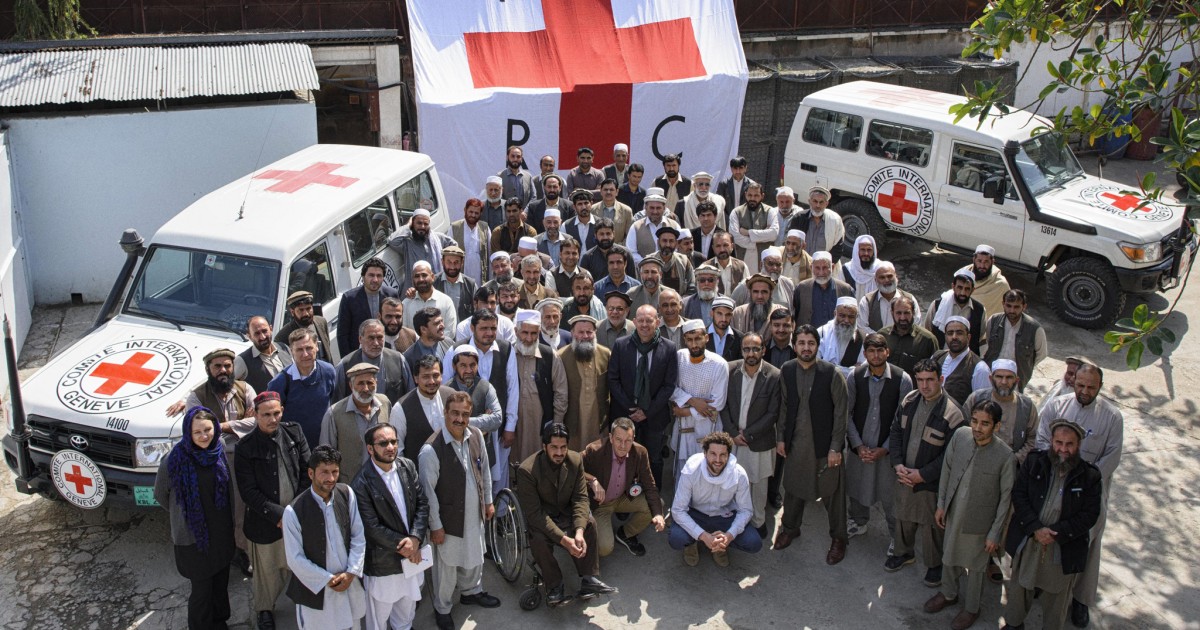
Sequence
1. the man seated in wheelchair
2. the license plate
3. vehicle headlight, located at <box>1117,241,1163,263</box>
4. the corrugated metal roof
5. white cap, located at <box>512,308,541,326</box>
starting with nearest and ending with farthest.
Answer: the man seated in wheelchair → the license plate → white cap, located at <box>512,308,541,326</box> → vehicle headlight, located at <box>1117,241,1163,263</box> → the corrugated metal roof

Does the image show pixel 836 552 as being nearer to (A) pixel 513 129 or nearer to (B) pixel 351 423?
(B) pixel 351 423

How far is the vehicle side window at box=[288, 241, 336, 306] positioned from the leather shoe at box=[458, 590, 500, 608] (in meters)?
2.58

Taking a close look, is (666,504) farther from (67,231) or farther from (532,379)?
(67,231)

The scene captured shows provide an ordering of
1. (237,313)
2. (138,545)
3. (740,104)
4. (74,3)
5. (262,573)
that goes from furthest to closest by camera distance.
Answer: (740,104)
(74,3)
(237,313)
(138,545)
(262,573)

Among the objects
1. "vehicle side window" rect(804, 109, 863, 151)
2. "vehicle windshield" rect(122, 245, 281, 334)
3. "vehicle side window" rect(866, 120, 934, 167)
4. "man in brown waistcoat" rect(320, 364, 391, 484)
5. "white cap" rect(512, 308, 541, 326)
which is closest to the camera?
"man in brown waistcoat" rect(320, 364, 391, 484)

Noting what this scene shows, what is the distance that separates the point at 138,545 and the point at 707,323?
168 inches

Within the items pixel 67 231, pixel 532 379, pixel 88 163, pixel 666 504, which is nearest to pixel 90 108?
pixel 88 163

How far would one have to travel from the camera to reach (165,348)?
686cm

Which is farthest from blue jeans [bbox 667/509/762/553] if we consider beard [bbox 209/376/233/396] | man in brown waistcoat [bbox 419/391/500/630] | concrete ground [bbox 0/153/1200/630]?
beard [bbox 209/376/233/396]

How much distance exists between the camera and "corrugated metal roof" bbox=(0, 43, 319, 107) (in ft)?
33.4

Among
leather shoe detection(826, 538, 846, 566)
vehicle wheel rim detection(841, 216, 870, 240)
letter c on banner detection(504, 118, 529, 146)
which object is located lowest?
leather shoe detection(826, 538, 846, 566)

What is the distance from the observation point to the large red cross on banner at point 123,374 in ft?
21.3

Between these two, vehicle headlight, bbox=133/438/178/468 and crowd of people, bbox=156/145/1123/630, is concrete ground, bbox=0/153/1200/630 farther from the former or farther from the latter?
vehicle headlight, bbox=133/438/178/468

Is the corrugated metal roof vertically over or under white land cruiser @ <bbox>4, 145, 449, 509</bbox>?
over
